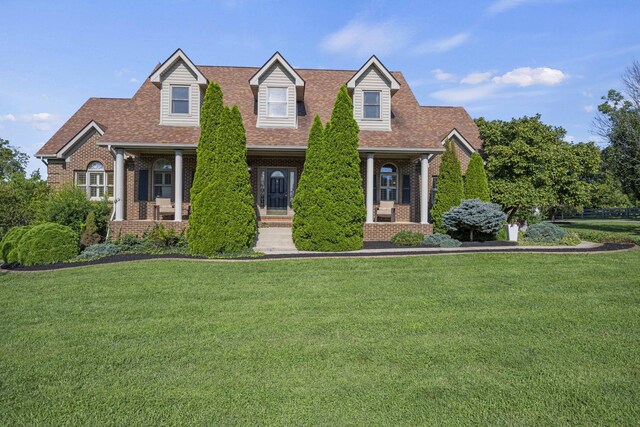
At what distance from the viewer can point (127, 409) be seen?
353 cm

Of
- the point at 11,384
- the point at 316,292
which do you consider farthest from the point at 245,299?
the point at 11,384

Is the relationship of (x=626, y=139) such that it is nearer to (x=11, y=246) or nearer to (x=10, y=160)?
(x=11, y=246)

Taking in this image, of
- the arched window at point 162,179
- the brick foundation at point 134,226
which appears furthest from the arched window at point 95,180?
the brick foundation at point 134,226

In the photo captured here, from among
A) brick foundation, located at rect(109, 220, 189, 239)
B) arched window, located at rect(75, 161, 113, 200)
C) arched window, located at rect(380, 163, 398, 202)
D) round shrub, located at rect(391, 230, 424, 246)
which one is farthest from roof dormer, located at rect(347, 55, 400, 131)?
arched window, located at rect(75, 161, 113, 200)

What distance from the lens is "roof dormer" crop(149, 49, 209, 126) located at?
53.4 feet

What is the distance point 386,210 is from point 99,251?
11.1 metres

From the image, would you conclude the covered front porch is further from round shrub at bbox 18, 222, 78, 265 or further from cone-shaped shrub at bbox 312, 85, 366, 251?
round shrub at bbox 18, 222, 78, 265

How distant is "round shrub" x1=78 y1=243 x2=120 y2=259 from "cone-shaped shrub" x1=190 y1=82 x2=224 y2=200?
287cm

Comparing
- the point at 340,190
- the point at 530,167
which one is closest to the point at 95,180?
the point at 340,190

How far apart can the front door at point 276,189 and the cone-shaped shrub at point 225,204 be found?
5.38m

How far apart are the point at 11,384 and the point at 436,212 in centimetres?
1471

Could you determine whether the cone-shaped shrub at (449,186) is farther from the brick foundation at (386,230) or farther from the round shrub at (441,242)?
the round shrub at (441,242)

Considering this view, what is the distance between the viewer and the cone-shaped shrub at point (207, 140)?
12.3 meters

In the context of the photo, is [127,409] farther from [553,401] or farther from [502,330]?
[502,330]
